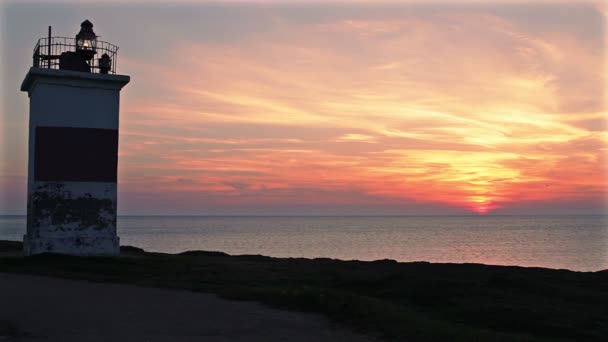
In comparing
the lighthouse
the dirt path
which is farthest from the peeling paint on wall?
the dirt path

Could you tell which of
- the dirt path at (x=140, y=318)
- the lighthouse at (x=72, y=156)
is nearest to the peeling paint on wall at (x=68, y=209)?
the lighthouse at (x=72, y=156)

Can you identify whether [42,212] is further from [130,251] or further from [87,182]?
[130,251]

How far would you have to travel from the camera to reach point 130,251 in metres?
31.2

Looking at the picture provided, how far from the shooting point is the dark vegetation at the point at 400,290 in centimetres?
1409

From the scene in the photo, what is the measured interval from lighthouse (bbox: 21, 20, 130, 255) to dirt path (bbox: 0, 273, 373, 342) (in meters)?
8.46

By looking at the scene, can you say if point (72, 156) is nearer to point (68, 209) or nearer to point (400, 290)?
point (68, 209)

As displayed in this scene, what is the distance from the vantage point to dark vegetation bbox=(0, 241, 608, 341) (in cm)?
1409

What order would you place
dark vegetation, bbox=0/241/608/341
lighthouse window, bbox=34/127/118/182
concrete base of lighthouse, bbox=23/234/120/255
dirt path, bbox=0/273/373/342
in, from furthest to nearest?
lighthouse window, bbox=34/127/118/182, concrete base of lighthouse, bbox=23/234/120/255, dark vegetation, bbox=0/241/608/341, dirt path, bbox=0/273/373/342

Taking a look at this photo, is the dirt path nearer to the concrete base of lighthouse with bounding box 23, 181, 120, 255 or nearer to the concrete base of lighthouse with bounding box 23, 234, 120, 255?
the concrete base of lighthouse with bounding box 23, 234, 120, 255

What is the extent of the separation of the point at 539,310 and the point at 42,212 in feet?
64.9

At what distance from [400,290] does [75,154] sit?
15.2m

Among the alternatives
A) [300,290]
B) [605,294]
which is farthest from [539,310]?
[300,290]

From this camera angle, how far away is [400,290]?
19.7 m

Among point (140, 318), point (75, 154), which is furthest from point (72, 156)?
point (140, 318)
